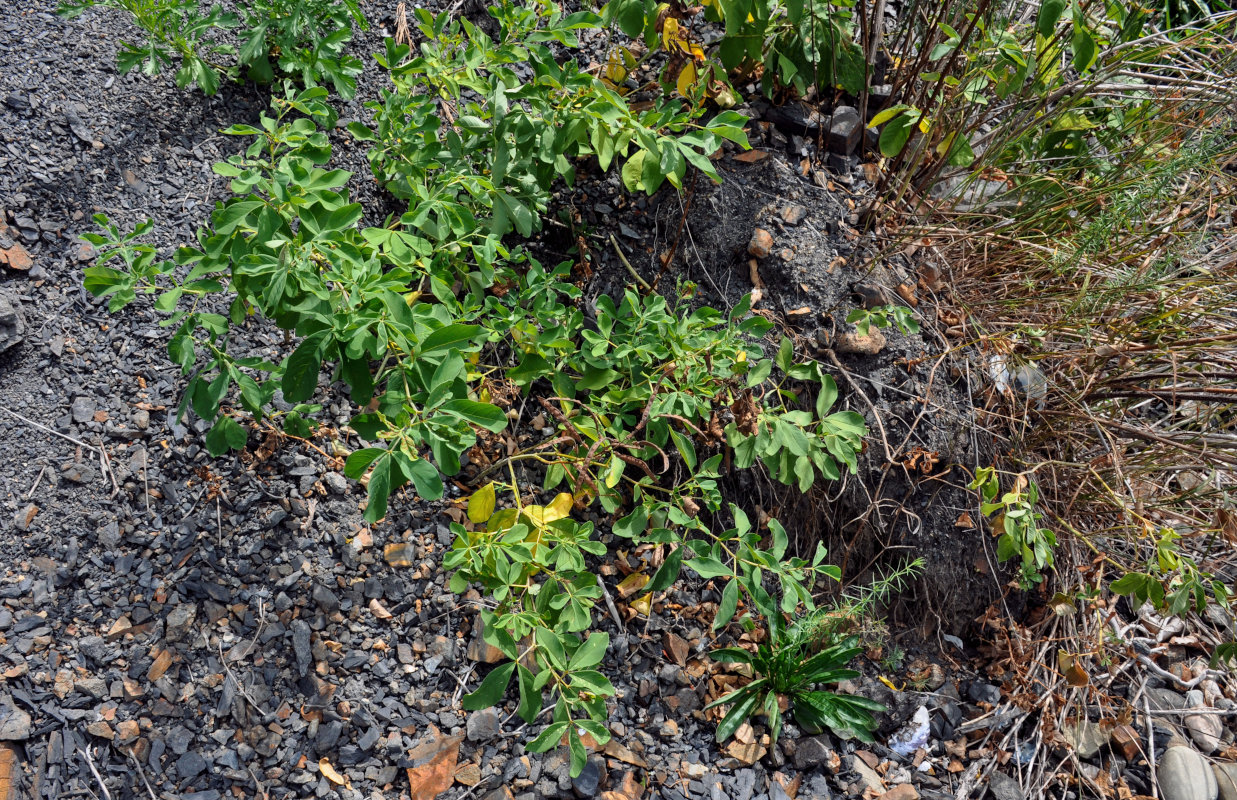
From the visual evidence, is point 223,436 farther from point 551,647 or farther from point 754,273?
point 754,273

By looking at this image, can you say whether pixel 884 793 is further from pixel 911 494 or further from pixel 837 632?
pixel 911 494

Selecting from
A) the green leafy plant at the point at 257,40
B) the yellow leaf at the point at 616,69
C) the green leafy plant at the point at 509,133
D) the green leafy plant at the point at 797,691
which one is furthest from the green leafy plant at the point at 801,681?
the green leafy plant at the point at 257,40

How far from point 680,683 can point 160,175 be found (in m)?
2.11

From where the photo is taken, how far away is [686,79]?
7.81ft

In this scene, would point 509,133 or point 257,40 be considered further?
point 257,40

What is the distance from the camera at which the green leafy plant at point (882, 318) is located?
7.20 ft

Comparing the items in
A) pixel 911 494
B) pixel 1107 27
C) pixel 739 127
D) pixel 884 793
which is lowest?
pixel 884 793

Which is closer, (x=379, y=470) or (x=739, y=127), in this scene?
(x=379, y=470)

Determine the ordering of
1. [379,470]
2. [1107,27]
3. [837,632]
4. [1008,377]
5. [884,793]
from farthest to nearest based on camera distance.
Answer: [1107,27] → [1008,377] → [837,632] → [884,793] → [379,470]

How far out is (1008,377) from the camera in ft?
7.79

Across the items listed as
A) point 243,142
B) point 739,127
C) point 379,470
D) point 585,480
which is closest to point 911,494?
point 585,480

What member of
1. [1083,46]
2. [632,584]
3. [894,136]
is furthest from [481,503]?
[1083,46]

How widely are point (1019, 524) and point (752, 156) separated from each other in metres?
A: 1.35

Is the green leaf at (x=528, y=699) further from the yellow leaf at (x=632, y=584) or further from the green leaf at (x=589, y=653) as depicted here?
the yellow leaf at (x=632, y=584)
